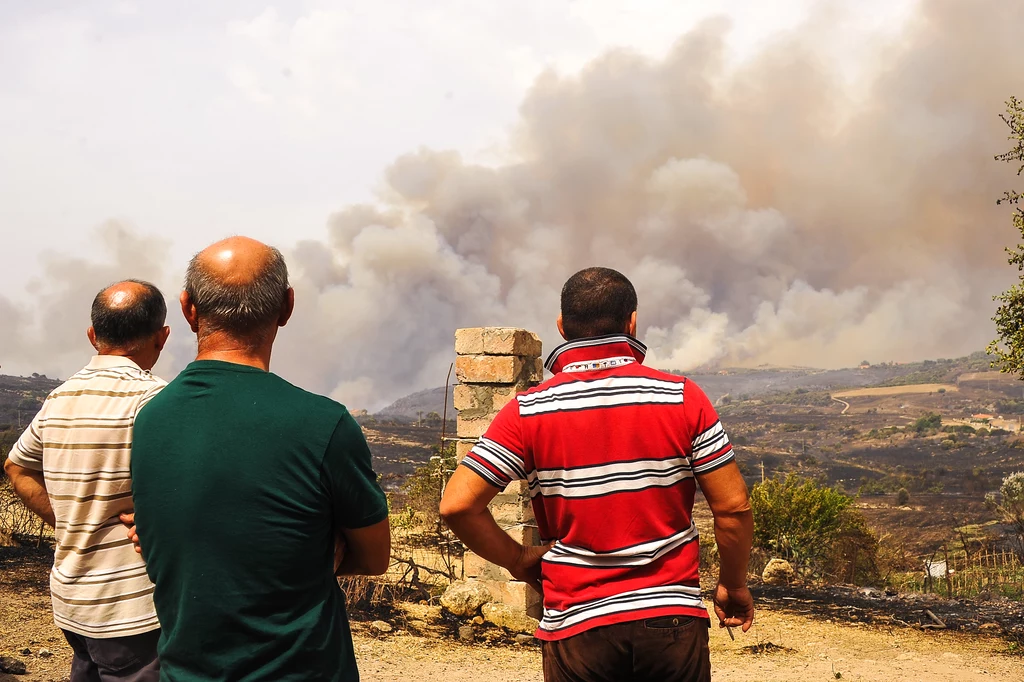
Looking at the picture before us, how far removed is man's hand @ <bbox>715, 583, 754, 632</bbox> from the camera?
8.00 feet

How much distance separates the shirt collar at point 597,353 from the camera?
2.35 m

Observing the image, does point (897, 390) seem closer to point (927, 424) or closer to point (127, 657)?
point (927, 424)

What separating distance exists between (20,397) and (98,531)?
3825 centimetres

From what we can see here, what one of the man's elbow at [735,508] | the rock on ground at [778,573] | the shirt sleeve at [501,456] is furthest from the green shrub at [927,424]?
the shirt sleeve at [501,456]

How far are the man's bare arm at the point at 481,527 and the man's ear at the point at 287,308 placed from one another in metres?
0.68

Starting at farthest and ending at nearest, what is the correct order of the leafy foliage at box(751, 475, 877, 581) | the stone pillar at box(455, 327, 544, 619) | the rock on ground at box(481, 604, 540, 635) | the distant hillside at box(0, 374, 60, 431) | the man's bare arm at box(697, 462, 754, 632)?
the distant hillside at box(0, 374, 60, 431) < the leafy foliage at box(751, 475, 877, 581) < the stone pillar at box(455, 327, 544, 619) < the rock on ground at box(481, 604, 540, 635) < the man's bare arm at box(697, 462, 754, 632)

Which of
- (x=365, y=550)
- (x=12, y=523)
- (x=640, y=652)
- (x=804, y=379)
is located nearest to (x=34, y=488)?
(x=365, y=550)

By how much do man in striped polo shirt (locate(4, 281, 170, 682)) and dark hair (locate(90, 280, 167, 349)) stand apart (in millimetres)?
141

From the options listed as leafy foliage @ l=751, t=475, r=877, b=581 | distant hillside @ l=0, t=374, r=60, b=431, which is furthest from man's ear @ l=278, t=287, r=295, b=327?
distant hillside @ l=0, t=374, r=60, b=431

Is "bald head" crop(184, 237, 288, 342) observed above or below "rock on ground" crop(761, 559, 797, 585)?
above

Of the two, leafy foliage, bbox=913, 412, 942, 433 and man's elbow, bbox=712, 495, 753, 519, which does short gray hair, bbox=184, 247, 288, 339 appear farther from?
leafy foliage, bbox=913, 412, 942, 433

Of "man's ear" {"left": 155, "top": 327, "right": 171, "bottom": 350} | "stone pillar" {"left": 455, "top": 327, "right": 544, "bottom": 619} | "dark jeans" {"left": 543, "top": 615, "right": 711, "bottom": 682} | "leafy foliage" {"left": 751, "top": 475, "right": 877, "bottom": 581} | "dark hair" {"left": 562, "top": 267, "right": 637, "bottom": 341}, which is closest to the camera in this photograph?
"dark jeans" {"left": 543, "top": 615, "right": 711, "bottom": 682}

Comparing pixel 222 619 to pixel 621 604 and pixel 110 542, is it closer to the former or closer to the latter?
pixel 110 542

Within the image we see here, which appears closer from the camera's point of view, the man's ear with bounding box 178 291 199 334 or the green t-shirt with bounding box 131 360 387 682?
the green t-shirt with bounding box 131 360 387 682
